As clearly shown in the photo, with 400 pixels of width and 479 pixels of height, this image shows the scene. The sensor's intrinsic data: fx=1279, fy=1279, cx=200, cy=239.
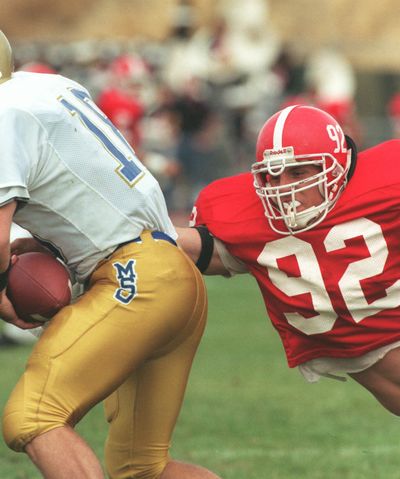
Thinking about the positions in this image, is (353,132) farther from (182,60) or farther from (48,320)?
(48,320)

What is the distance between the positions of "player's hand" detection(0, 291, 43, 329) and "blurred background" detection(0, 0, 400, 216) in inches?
369

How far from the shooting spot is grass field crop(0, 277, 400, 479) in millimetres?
5703

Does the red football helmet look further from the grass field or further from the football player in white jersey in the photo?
the grass field

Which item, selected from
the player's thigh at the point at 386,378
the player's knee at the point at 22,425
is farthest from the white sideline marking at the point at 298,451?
the player's knee at the point at 22,425

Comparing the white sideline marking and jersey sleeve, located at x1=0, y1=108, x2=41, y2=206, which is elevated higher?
jersey sleeve, located at x1=0, y1=108, x2=41, y2=206

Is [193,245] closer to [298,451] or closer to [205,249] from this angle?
[205,249]

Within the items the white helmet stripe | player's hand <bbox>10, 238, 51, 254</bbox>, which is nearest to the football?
player's hand <bbox>10, 238, 51, 254</bbox>

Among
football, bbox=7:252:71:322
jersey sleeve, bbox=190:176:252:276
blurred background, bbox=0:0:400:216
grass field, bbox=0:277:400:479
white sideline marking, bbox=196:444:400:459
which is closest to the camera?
football, bbox=7:252:71:322

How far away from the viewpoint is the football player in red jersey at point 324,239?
4461 millimetres

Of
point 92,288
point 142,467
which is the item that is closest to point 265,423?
point 142,467

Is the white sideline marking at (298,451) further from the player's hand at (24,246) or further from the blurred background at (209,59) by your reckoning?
the blurred background at (209,59)

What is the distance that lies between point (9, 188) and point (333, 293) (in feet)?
4.00

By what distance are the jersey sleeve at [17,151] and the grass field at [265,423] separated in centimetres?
188

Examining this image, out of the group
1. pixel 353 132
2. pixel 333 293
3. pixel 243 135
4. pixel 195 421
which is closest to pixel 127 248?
pixel 333 293
